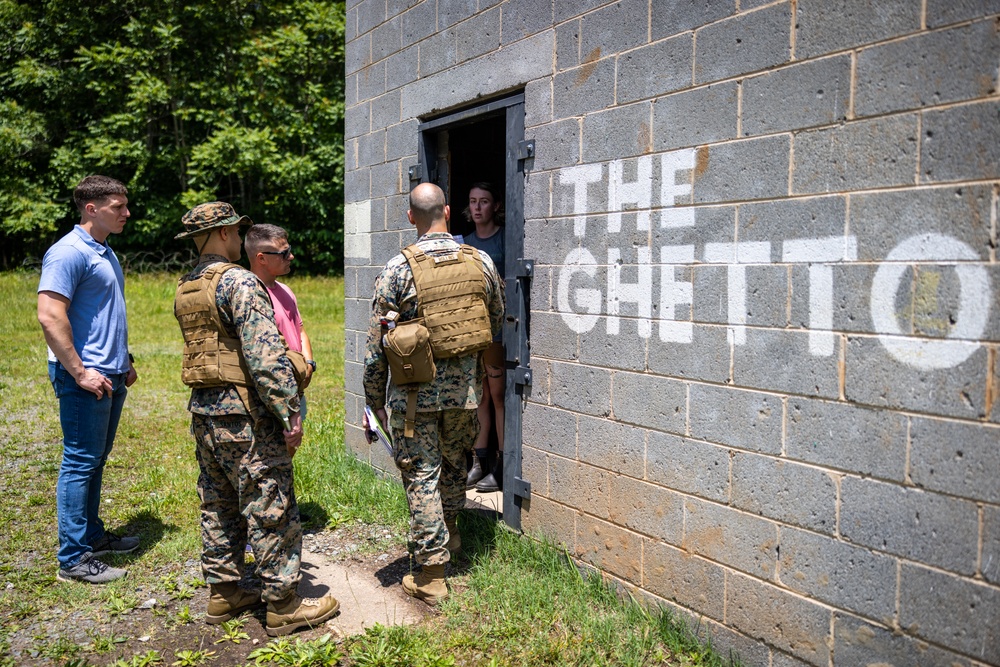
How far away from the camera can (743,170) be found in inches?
123

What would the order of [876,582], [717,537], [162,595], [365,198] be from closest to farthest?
[876,582] < [717,537] < [162,595] < [365,198]

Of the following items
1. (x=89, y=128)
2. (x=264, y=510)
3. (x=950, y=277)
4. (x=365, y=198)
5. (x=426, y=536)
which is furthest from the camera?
(x=89, y=128)

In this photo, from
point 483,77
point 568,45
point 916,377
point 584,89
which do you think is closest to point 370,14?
point 483,77

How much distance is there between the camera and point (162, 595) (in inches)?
163

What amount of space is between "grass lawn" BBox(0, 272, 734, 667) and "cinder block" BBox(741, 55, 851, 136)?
2.20 metres

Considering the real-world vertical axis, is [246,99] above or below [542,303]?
above

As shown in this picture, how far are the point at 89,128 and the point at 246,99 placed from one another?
4364 millimetres

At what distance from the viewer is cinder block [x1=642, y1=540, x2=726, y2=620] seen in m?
3.29

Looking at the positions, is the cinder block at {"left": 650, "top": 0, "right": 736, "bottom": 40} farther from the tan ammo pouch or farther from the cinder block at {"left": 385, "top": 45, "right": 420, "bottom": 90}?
the cinder block at {"left": 385, "top": 45, "right": 420, "bottom": 90}

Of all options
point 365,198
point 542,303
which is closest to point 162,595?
point 542,303

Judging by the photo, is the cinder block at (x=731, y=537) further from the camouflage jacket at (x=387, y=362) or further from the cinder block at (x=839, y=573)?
the camouflage jacket at (x=387, y=362)

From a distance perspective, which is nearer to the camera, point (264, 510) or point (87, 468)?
point (264, 510)

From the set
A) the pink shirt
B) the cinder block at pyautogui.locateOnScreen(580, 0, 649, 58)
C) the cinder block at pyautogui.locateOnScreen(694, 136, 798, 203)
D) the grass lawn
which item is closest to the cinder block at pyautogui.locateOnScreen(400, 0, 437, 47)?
the cinder block at pyautogui.locateOnScreen(580, 0, 649, 58)

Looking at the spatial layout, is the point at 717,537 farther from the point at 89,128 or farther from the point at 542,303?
the point at 89,128
